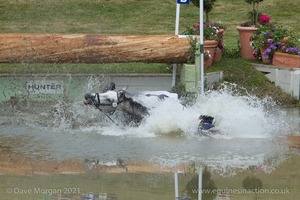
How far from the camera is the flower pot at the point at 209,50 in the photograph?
11273 millimetres

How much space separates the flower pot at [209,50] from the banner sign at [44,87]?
2.10 m

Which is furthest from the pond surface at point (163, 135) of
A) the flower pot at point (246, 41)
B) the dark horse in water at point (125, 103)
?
the flower pot at point (246, 41)

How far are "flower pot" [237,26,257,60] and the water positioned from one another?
1.75m

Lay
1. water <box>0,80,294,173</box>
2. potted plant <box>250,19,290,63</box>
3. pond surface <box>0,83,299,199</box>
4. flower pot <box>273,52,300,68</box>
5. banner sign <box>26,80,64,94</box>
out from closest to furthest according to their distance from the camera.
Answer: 1. pond surface <box>0,83,299,199</box>
2. water <box>0,80,294,173</box>
3. banner sign <box>26,80,64,94</box>
4. flower pot <box>273,52,300,68</box>
5. potted plant <box>250,19,290,63</box>

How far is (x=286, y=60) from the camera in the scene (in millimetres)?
11359

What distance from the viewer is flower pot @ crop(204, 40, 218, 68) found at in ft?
37.0

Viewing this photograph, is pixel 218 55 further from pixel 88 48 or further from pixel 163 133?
pixel 163 133

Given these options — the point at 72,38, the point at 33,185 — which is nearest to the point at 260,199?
the point at 33,185

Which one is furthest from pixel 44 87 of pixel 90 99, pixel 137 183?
pixel 137 183

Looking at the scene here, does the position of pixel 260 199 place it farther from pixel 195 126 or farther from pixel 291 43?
pixel 291 43

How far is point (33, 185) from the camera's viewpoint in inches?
261

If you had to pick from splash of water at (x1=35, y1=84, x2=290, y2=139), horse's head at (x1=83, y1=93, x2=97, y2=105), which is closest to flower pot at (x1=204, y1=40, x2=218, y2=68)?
splash of water at (x1=35, y1=84, x2=290, y2=139)

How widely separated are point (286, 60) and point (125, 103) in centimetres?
322

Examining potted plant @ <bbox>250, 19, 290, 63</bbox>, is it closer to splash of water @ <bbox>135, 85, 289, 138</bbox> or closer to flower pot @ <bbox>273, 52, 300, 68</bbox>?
flower pot @ <bbox>273, 52, 300, 68</bbox>
